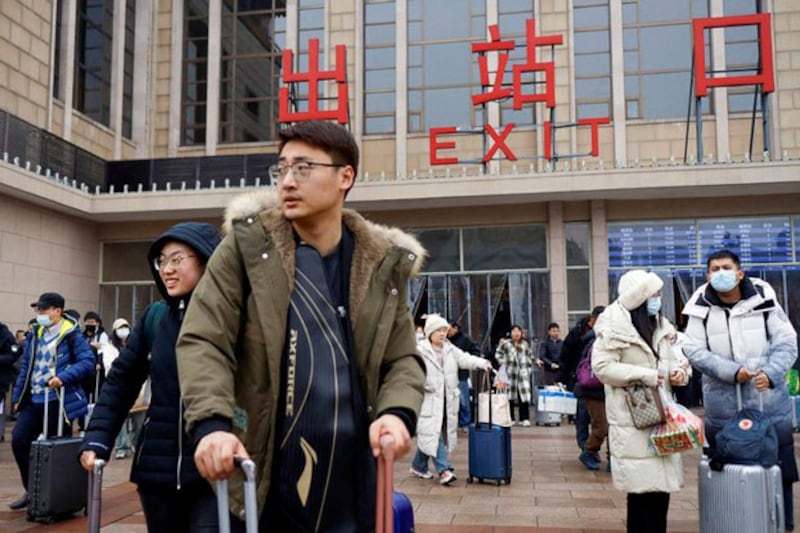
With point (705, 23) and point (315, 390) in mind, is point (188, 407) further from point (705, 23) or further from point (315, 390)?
point (705, 23)

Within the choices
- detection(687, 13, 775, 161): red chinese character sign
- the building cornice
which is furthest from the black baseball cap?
detection(687, 13, 775, 161): red chinese character sign

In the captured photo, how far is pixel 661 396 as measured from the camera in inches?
193

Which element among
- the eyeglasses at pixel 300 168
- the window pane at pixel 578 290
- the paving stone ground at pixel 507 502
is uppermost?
the window pane at pixel 578 290

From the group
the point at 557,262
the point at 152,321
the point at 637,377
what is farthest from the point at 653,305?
the point at 557,262

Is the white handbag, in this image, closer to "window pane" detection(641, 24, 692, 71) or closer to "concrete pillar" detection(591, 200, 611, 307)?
"concrete pillar" detection(591, 200, 611, 307)

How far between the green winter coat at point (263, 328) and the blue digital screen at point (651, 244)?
660 inches

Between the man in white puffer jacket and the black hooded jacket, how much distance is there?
3.65 meters

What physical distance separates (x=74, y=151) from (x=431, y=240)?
9051 millimetres

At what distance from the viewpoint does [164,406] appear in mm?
3076

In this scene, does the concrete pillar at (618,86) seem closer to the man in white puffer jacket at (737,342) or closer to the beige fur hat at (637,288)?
the man in white puffer jacket at (737,342)

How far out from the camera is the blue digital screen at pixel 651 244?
18.1 meters

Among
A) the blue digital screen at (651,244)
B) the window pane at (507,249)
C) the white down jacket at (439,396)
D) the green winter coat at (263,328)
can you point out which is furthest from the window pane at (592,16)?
the green winter coat at (263,328)

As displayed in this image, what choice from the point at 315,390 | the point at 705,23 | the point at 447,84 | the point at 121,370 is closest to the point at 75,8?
the point at 447,84

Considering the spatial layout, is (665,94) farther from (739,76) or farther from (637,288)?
(637,288)
